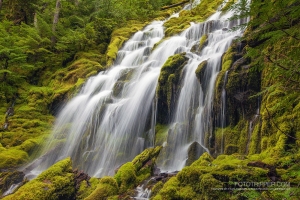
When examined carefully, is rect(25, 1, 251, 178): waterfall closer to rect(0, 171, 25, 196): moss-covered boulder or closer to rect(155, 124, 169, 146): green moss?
rect(155, 124, 169, 146): green moss

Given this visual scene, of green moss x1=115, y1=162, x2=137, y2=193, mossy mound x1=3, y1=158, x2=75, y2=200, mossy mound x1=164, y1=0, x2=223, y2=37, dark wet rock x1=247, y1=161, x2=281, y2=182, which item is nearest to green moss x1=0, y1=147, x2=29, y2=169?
mossy mound x1=3, y1=158, x2=75, y2=200

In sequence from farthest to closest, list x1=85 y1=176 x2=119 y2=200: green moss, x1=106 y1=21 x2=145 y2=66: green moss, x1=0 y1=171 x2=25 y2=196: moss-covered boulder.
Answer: x1=106 y1=21 x2=145 y2=66: green moss, x1=0 y1=171 x2=25 y2=196: moss-covered boulder, x1=85 y1=176 x2=119 y2=200: green moss

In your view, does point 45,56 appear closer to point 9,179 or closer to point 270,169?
point 9,179

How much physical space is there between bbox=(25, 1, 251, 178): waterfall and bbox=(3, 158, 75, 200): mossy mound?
2056 millimetres

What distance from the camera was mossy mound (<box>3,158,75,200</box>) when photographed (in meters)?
5.55

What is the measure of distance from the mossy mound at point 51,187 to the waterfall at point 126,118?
6.75ft

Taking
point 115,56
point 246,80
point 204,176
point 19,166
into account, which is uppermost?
point 115,56

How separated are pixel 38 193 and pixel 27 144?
500cm

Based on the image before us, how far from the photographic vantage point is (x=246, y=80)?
7.77 meters

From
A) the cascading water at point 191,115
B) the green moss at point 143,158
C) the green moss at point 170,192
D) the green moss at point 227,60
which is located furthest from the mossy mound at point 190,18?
the green moss at point 170,192

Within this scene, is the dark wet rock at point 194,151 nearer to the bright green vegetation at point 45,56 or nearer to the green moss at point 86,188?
the green moss at point 86,188

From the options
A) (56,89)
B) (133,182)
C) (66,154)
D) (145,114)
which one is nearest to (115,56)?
(56,89)

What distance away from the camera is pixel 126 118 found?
1027 centimetres

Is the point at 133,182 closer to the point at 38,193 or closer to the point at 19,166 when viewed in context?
the point at 38,193
